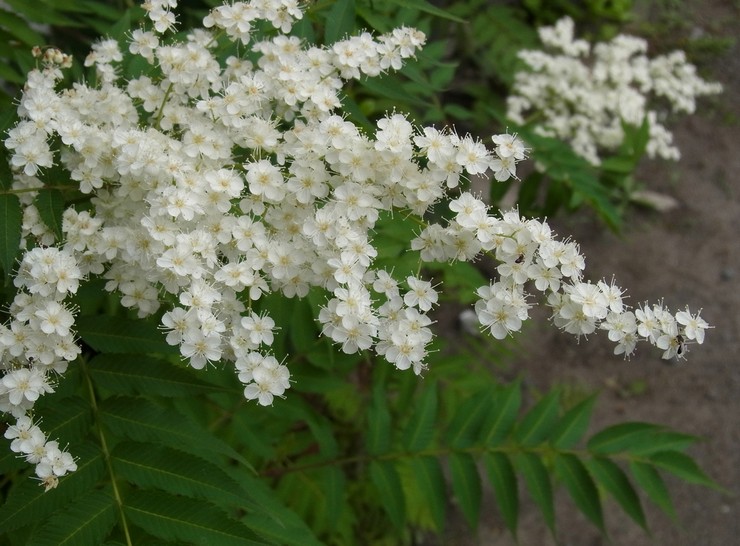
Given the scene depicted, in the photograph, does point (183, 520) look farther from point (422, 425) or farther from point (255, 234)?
point (422, 425)

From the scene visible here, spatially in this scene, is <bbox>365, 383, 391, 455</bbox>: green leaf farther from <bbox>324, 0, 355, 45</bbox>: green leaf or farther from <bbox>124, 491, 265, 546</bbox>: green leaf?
<bbox>324, 0, 355, 45</bbox>: green leaf

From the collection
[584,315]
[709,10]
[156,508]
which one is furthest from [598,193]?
[709,10]

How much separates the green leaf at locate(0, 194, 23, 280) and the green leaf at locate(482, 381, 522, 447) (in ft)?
6.13

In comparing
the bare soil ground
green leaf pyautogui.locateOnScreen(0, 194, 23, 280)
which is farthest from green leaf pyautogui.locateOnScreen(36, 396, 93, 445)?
the bare soil ground

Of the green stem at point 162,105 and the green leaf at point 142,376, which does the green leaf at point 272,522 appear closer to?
the green leaf at point 142,376

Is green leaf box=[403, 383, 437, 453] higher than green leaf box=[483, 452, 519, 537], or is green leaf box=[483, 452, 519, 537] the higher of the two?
green leaf box=[403, 383, 437, 453]

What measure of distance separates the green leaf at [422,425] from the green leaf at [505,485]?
27cm

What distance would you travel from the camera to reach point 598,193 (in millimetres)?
3568

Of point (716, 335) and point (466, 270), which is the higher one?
point (716, 335)

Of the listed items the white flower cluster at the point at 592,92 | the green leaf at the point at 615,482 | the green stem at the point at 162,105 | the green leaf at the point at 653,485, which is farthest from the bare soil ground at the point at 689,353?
the green stem at the point at 162,105

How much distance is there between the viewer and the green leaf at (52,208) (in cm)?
203

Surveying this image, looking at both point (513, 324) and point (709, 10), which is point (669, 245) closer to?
point (709, 10)

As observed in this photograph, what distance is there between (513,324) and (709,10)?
299 inches

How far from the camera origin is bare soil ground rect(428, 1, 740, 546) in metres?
5.34
